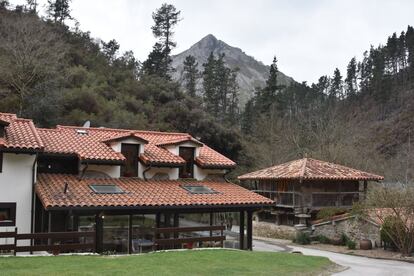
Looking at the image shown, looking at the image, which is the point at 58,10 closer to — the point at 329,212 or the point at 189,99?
the point at 189,99

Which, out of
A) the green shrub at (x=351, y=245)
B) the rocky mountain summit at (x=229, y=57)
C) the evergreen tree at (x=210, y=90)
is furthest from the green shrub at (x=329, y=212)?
the rocky mountain summit at (x=229, y=57)

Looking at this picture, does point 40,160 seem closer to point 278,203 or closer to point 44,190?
point 44,190

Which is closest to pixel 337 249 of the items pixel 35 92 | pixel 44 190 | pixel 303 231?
pixel 303 231

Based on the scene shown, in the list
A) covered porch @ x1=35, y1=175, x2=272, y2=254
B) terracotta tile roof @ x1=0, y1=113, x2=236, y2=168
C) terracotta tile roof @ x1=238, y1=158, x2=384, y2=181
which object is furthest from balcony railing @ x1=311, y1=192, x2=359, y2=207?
covered porch @ x1=35, y1=175, x2=272, y2=254

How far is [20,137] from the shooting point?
58.3ft

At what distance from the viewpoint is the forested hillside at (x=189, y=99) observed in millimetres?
39781

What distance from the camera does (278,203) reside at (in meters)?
33.8

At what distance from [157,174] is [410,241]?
13.6 meters

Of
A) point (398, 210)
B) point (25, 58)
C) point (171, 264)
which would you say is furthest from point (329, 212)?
point (25, 58)

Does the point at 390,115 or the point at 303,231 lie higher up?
the point at 390,115

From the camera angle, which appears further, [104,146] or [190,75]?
[190,75]

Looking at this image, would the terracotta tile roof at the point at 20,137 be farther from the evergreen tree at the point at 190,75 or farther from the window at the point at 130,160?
the evergreen tree at the point at 190,75

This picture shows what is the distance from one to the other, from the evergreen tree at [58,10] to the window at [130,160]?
158 feet

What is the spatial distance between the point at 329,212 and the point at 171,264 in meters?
19.6
